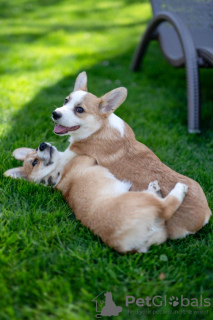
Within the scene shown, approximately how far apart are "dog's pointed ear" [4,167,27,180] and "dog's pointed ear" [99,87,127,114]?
863 millimetres

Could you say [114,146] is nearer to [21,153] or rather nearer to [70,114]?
[70,114]

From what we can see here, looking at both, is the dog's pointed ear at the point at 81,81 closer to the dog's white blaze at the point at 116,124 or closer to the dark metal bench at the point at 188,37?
the dog's white blaze at the point at 116,124

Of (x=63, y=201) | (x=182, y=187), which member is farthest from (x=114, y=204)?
(x=63, y=201)

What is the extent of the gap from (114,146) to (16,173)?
863 mm

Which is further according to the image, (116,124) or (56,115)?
(116,124)

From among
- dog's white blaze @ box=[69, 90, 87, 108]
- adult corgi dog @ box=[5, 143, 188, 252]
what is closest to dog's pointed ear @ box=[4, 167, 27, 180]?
adult corgi dog @ box=[5, 143, 188, 252]

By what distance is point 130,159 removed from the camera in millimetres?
2539

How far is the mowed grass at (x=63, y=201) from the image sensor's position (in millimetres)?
1793

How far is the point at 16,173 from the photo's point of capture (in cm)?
279

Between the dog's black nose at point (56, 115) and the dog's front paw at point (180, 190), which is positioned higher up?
the dog's black nose at point (56, 115)

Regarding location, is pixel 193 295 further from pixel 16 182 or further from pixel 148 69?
pixel 148 69

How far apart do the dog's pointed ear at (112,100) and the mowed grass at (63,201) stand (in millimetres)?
816

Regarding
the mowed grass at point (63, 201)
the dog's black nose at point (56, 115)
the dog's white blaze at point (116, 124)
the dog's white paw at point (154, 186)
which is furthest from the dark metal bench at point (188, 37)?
the dog's black nose at point (56, 115)

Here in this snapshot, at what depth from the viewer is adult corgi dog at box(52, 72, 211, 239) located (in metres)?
2.29
